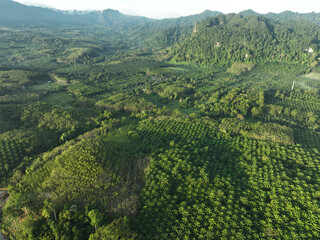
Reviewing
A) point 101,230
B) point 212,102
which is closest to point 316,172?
point 101,230

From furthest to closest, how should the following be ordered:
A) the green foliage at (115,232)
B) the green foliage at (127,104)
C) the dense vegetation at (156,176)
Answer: the green foliage at (127,104) → the dense vegetation at (156,176) → the green foliage at (115,232)

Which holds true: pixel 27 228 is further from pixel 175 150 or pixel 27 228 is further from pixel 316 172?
pixel 316 172

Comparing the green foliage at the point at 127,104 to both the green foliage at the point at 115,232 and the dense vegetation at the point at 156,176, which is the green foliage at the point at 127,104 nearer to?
the dense vegetation at the point at 156,176

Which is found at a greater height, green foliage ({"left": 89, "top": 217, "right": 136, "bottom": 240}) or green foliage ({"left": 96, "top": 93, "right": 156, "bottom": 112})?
green foliage ({"left": 89, "top": 217, "right": 136, "bottom": 240})

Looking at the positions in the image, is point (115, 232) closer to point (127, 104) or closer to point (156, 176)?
point (156, 176)

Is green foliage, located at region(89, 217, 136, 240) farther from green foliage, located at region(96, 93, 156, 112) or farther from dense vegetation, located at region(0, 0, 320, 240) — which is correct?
green foliage, located at region(96, 93, 156, 112)

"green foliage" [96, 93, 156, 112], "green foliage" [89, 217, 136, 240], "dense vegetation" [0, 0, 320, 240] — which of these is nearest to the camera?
"green foliage" [89, 217, 136, 240]

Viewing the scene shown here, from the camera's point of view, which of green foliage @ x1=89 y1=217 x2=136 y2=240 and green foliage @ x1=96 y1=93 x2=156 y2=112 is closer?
green foliage @ x1=89 y1=217 x2=136 y2=240

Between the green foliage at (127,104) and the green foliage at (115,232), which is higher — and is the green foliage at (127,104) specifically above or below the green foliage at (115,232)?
below

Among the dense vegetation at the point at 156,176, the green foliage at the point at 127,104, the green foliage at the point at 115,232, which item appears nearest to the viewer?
the green foliage at the point at 115,232

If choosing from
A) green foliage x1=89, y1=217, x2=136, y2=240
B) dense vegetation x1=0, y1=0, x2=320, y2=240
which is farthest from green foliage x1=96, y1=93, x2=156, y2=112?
green foliage x1=89, y1=217, x2=136, y2=240

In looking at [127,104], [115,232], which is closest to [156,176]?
[115,232]

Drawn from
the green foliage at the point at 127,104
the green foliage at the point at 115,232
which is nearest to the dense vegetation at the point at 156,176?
the green foliage at the point at 115,232
